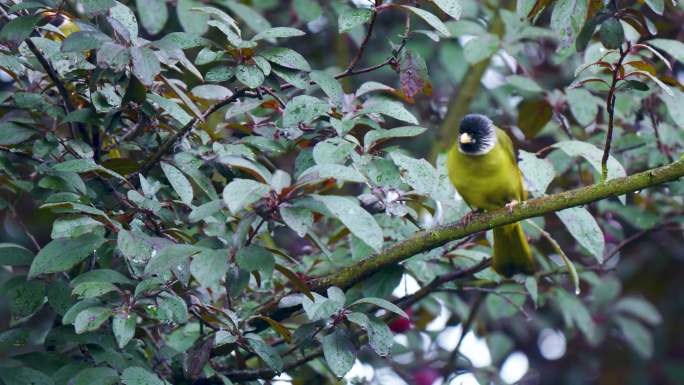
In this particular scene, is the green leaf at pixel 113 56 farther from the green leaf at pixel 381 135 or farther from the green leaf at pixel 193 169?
the green leaf at pixel 381 135

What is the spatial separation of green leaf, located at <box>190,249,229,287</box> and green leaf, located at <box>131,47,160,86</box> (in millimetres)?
419

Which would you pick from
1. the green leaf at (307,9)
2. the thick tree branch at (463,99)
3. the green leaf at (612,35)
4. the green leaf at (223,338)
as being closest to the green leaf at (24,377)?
the green leaf at (223,338)

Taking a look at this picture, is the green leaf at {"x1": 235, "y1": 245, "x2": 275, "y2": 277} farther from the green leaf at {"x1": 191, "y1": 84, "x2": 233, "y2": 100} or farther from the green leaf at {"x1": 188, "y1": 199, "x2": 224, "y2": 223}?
the green leaf at {"x1": 191, "y1": 84, "x2": 233, "y2": 100}

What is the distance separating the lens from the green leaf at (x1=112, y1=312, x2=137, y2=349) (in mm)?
2057

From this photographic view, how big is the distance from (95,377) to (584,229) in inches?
58.2

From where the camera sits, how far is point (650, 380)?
5.91 metres

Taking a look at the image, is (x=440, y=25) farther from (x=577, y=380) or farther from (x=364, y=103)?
(x=577, y=380)

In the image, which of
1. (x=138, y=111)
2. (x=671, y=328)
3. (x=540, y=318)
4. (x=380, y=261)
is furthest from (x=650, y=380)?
(x=138, y=111)

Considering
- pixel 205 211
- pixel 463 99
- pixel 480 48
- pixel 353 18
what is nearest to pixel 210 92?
pixel 353 18

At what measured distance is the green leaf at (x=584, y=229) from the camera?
278 centimetres

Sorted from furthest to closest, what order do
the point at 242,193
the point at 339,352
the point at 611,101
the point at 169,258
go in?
1. the point at 611,101
2. the point at 339,352
3. the point at 169,258
4. the point at 242,193

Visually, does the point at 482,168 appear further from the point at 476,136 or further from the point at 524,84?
the point at 524,84

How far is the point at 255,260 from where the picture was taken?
1967mm

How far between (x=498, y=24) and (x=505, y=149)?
0.89m
